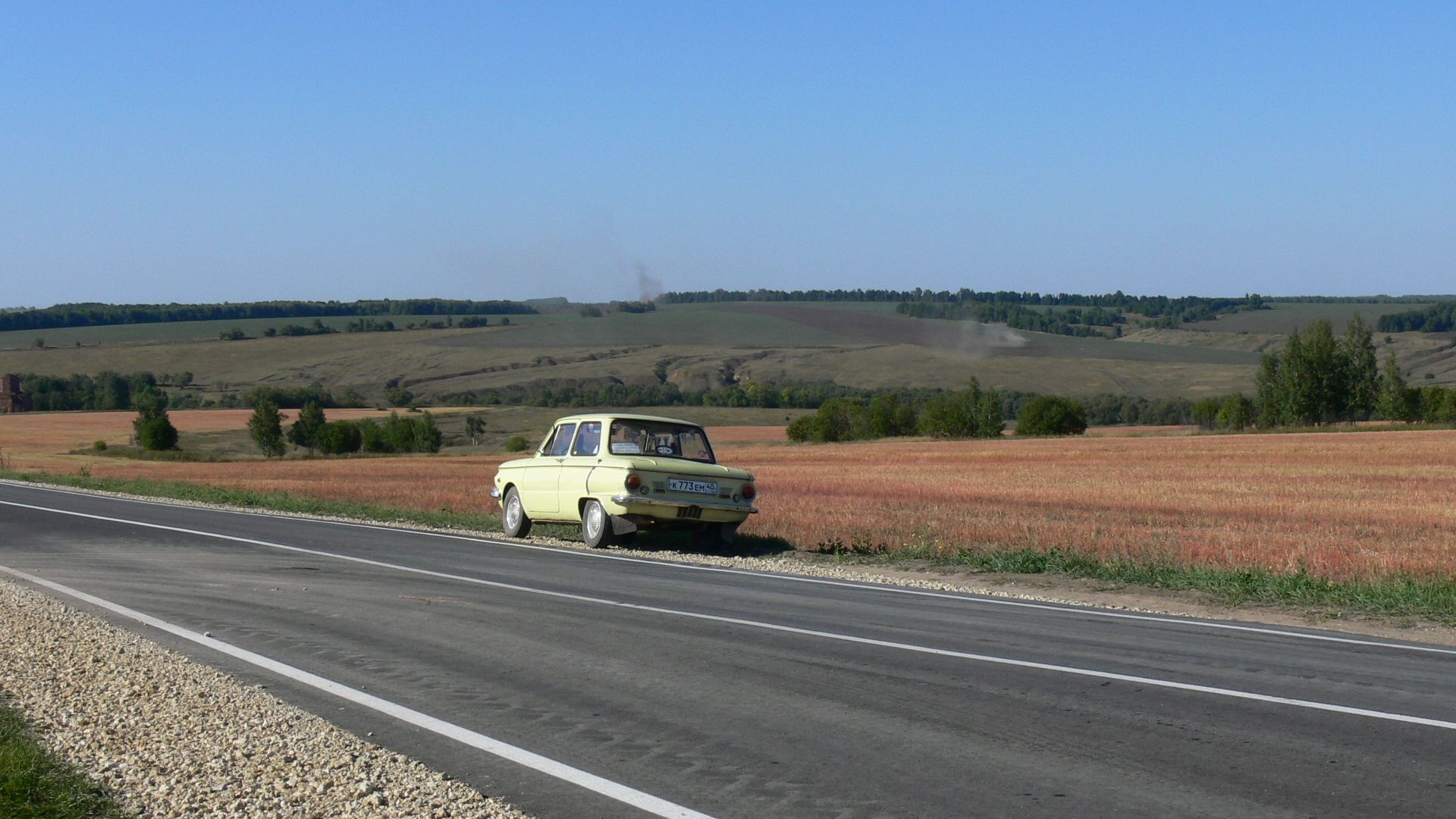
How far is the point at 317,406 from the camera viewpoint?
9931cm

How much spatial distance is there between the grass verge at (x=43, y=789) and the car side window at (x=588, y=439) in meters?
11.4

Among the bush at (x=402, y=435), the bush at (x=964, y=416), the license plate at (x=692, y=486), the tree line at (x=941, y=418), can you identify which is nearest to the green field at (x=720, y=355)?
the bush at (x=964, y=416)

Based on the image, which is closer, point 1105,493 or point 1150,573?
point 1150,573

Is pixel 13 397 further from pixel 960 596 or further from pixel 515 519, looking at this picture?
pixel 960 596

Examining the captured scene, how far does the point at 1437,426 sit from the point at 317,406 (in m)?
81.4

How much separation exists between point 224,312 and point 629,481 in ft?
511

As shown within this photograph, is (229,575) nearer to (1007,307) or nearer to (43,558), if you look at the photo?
(43,558)

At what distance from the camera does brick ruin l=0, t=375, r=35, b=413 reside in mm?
114625

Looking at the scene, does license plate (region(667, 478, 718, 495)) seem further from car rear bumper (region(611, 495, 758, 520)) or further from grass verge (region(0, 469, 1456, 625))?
grass verge (region(0, 469, 1456, 625))

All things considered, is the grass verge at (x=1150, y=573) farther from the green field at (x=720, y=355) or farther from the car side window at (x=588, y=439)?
the green field at (x=720, y=355)

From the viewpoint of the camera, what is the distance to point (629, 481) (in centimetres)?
1582

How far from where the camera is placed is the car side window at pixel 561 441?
1767 cm

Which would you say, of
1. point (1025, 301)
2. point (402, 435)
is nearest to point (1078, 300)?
point (1025, 301)

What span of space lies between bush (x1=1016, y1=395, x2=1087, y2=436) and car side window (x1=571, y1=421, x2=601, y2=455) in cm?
8043
